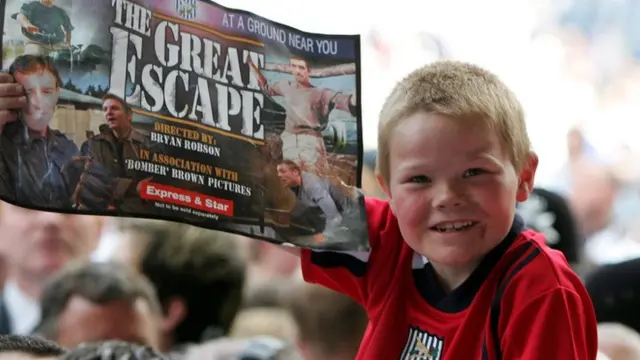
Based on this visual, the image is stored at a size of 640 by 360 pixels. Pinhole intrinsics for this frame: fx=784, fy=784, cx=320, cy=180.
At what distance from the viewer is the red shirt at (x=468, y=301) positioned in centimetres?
75

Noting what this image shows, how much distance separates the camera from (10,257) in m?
0.99

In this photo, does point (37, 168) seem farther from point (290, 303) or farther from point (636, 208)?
point (636, 208)

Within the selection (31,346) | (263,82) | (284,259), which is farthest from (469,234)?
(31,346)

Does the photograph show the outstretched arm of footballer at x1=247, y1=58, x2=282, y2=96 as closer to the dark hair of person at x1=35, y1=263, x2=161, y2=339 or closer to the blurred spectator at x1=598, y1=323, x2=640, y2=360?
the dark hair of person at x1=35, y1=263, x2=161, y2=339

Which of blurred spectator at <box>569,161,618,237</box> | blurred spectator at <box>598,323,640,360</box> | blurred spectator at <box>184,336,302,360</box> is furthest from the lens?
blurred spectator at <box>569,161,618,237</box>

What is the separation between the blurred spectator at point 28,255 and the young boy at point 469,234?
42cm

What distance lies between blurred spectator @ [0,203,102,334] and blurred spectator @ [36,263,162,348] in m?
0.02

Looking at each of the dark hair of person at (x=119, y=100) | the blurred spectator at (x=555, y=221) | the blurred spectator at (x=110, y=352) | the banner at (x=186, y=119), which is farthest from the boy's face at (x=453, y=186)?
the blurred spectator at (x=555, y=221)

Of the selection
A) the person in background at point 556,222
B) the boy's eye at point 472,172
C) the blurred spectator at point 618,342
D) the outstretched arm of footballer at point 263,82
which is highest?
the outstretched arm of footballer at point 263,82

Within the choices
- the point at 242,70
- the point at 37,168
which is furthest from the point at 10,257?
the point at 242,70

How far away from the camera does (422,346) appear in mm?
846

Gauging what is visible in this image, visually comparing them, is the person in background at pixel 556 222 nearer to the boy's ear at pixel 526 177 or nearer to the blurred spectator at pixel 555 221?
the blurred spectator at pixel 555 221

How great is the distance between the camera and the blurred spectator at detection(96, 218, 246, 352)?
105 centimetres

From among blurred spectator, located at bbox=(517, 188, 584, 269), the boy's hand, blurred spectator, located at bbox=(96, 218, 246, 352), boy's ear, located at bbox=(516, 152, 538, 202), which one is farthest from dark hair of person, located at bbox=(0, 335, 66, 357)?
blurred spectator, located at bbox=(517, 188, 584, 269)
